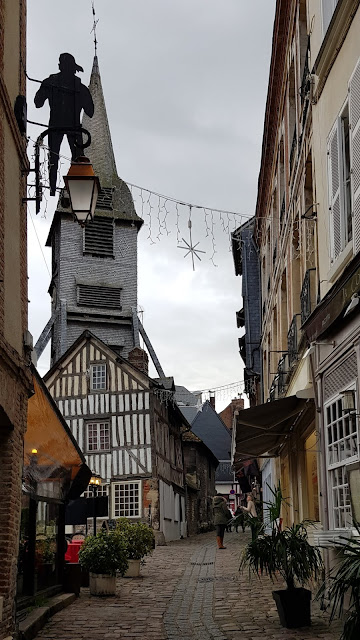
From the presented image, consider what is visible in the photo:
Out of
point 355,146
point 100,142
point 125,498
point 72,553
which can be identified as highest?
point 100,142

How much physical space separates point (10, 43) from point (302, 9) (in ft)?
19.4

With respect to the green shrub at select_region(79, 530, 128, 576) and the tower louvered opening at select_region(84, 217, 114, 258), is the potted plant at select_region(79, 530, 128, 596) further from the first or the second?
the tower louvered opening at select_region(84, 217, 114, 258)

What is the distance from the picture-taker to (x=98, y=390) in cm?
2536

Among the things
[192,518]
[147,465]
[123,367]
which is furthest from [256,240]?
[192,518]

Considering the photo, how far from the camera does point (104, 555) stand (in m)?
10.7

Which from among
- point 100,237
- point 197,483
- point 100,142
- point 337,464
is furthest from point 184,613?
point 100,142

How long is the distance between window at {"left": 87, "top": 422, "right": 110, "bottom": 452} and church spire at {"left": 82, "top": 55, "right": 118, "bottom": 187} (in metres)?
12.0

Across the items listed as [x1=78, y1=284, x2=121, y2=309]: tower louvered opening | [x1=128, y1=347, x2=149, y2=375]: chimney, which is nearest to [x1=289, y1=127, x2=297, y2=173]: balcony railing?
[x1=128, y1=347, x2=149, y2=375]: chimney

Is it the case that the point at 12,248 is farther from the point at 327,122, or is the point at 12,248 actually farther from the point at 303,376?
the point at 303,376

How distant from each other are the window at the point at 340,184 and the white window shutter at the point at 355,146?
23.3 inches

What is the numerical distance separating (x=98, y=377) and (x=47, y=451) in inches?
628

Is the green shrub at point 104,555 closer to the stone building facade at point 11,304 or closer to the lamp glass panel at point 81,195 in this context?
the stone building facade at point 11,304

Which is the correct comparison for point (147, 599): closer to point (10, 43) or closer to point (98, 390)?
point (10, 43)

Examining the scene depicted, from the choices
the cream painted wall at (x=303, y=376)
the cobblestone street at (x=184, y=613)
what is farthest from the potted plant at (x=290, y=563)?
the cream painted wall at (x=303, y=376)
